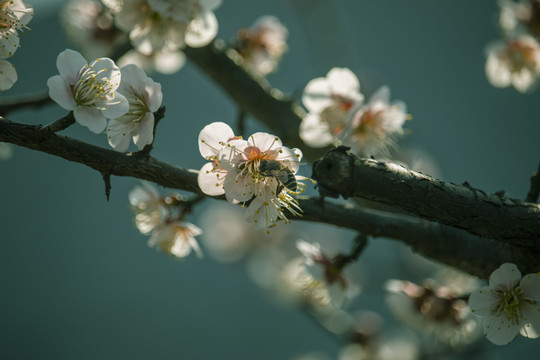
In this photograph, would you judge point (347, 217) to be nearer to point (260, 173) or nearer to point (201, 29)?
point (260, 173)

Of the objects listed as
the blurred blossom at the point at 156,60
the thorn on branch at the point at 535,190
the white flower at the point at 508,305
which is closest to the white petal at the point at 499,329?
the white flower at the point at 508,305

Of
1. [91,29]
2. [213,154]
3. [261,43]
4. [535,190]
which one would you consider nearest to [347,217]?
[213,154]

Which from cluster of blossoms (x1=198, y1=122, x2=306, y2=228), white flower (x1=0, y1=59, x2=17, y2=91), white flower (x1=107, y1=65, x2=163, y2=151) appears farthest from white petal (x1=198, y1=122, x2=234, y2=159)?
white flower (x1=0, y1=59, x2=17, y2=91)

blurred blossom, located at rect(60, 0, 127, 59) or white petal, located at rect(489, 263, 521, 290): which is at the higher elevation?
blurred blossom, located at rect(60, 0, 127, 59)

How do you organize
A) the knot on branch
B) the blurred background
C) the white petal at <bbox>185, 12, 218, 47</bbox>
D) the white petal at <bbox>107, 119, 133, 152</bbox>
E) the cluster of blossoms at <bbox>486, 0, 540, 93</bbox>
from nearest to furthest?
the knot on branch → the white petal at <bbox>107, 119, 133, 152</bbox> → the white petal at <bbox>185, 12, 218, 47</bbox> → the cluster of blossoms at <bbox>486, 0, 540, 93</bbox> → the blurred background

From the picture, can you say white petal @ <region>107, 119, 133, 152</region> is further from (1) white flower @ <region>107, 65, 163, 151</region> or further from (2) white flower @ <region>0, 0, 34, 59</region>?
(2) white flower @ <region>0, 0, 34, 59</region>

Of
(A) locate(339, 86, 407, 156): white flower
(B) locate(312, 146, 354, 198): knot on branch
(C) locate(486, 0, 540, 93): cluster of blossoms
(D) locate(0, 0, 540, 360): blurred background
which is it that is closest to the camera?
(B) locate(312, 146, 354, 198): knot on branch

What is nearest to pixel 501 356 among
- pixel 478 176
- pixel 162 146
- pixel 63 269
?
pixel 478 176
